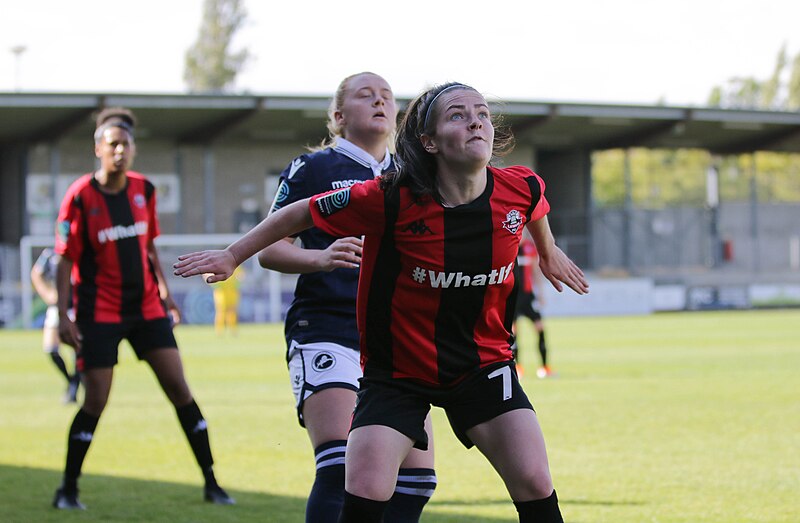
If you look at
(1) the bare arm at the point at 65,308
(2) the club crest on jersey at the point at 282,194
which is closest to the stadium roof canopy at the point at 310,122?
(1) the bare arm at the point at 65,308

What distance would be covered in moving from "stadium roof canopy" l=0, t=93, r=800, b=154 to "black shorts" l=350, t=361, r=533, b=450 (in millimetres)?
32323

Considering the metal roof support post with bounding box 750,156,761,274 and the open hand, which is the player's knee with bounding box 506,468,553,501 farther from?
the metal roof support post with bounding box 750,156,761,274

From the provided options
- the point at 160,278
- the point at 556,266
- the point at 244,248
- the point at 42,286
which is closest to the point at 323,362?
the point at 244,248

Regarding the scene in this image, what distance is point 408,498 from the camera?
4473mm

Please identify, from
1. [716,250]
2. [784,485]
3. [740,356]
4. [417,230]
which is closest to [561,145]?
[716,250]

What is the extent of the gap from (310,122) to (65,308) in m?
36.6

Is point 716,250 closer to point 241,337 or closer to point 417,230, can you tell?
point 241,337

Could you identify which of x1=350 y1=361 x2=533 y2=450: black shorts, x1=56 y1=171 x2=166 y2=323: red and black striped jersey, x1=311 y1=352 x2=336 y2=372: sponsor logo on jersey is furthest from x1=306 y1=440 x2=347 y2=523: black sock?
x1=56 y1=171 x2=166 y2=323: red and black striped jersey

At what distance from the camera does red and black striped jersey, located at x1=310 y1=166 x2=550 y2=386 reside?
4016mm

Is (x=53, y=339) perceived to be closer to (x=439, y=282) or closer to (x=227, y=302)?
(x=439, y=282)

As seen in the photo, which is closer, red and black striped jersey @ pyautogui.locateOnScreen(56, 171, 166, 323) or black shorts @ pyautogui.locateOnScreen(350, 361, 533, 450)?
black shorts @ pyautogui.locateOnScreen(350, 361, 533, 450)

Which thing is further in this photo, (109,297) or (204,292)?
(204,292)

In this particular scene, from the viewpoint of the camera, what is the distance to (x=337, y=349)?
15.9ft

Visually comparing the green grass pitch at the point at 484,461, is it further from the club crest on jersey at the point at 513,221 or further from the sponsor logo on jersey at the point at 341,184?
the club crest on jersey at the point at 513,221
